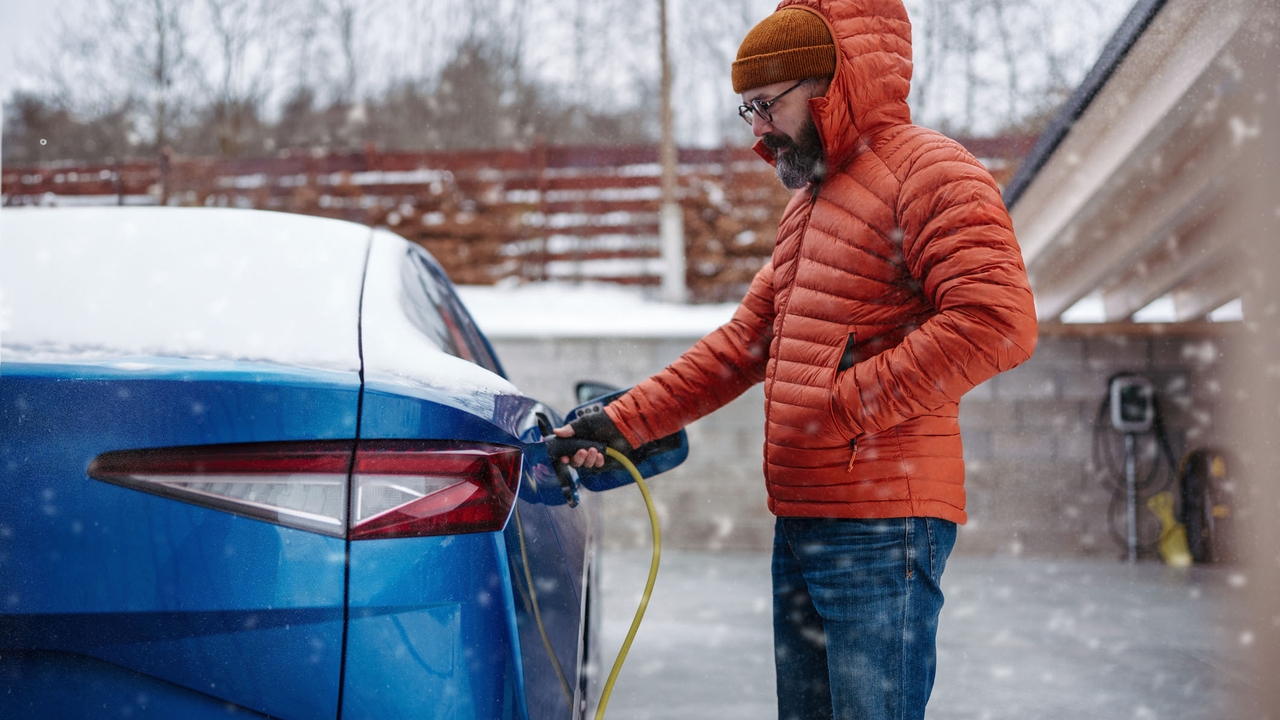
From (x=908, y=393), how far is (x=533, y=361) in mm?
5267

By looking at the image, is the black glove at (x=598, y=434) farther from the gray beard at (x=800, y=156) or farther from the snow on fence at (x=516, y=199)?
the snow on fence at (x=516, y=199)

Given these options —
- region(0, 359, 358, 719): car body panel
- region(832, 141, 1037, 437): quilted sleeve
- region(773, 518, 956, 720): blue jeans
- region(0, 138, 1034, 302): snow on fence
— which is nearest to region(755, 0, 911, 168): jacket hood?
region(832, 141, 1037, 437): quilted sleeve

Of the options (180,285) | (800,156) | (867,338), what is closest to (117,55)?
(180,285)

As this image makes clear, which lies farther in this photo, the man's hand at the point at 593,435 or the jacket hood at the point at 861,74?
the man's hand at the point at 593,435

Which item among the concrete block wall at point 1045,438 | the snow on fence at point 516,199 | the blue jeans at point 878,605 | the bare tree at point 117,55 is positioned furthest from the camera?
the bare tree at point 117,55

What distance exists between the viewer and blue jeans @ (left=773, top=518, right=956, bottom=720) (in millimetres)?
1558

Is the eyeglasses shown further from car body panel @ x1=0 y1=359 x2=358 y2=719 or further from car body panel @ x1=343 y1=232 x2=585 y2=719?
car body panel @ x1=0 y1=359 x2=358 y2=719

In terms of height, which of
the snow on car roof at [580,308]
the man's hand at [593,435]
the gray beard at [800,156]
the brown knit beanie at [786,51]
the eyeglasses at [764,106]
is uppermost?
the snow on car roof at [580,308]

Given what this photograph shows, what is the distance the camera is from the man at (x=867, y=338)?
146 cm

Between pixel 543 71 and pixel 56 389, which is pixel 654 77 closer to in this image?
pixel 543 71

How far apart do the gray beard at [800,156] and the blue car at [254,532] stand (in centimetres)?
75

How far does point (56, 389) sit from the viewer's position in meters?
1.07

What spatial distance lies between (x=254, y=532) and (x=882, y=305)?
3.32ft

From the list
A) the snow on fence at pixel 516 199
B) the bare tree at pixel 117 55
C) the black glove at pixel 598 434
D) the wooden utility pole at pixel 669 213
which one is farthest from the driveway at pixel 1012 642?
the bare tree at pixel 117 55
